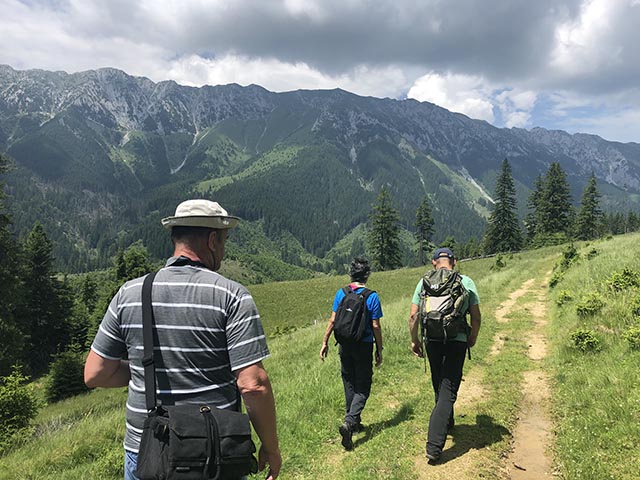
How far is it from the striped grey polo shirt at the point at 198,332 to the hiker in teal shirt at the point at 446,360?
3536mm

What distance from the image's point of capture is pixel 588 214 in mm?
64938

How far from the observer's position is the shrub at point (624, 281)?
10578 mm

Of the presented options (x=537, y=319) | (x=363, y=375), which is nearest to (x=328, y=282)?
(x=537, y=319)

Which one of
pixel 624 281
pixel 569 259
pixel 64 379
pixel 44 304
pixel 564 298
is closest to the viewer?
pixel 624 281

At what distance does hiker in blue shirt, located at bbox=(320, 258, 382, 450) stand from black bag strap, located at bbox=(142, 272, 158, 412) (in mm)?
3822

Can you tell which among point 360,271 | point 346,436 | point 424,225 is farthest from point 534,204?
point 346,436

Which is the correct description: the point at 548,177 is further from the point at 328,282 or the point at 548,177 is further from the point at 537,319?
the point at 537,319

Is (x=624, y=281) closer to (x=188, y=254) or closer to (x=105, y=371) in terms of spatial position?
(x=188, y=254)

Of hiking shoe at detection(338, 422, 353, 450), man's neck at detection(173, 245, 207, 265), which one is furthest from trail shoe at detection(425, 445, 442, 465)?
man's neck at detection(173, 245, 207, 265)

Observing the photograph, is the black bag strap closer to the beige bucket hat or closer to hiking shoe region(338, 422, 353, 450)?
the beige bucket hat

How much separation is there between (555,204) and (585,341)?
6171cm

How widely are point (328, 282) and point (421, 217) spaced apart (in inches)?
1218

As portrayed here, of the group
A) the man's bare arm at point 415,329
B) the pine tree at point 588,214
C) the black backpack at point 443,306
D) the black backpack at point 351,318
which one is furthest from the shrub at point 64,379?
the pine tree at point 588,214

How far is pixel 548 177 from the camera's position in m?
61.8
